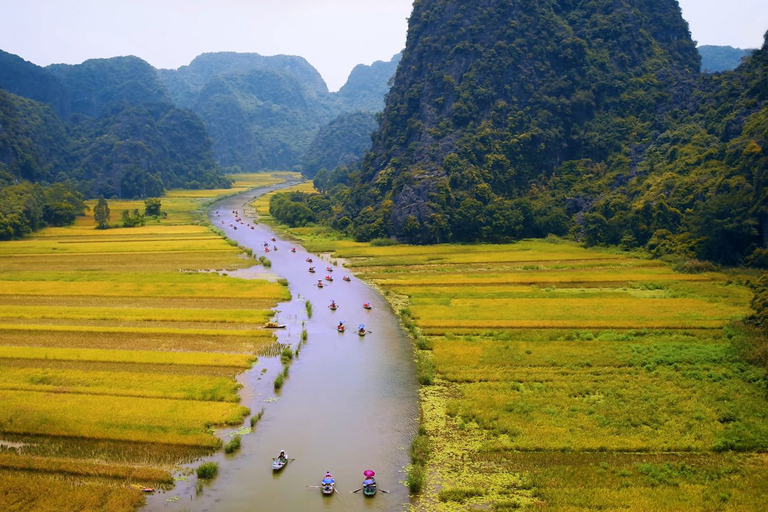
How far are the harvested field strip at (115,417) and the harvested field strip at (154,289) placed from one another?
1001 inches

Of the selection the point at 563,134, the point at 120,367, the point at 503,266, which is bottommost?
the point at 120,367

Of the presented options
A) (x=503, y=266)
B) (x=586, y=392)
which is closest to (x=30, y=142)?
(x=503, y=266)

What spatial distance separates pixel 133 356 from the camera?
42594mm

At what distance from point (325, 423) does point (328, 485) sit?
6.82m

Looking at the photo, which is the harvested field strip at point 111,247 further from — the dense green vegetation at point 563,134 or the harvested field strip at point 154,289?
the dense green vegetation at point 563,134

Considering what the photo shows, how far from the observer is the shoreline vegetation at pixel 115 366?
27969 millimetres

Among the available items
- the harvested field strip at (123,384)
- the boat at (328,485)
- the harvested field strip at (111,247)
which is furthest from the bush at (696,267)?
the harvested field strip at (111,247)

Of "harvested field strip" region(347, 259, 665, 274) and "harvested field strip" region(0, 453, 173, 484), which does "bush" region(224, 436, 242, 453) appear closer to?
"harvested field strip" region(0, 453, 173, 484)

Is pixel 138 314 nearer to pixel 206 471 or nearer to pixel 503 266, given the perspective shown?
pixel 206 471

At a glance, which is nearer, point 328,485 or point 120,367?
point 328,485

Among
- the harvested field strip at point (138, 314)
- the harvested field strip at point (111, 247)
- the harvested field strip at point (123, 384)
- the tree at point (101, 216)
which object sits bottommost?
the harvested field strip at point (123, 384)

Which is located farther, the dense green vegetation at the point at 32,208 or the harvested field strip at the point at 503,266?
the dense green vegetation at the point at 32,208

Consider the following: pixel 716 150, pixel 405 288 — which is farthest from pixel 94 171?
pixel 716 150

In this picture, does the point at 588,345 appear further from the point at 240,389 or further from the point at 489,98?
the point at 489,98
